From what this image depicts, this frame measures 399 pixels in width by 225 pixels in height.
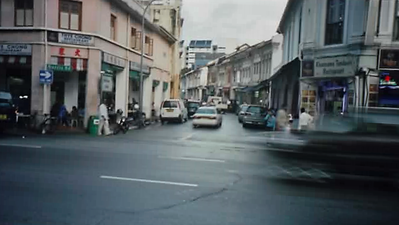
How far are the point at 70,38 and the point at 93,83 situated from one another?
2.56m

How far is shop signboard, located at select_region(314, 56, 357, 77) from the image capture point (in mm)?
17250

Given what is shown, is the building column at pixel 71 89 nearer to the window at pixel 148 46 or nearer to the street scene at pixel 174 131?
the street scene at pixel 174 131

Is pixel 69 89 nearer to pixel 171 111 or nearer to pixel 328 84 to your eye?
pixel 171 111

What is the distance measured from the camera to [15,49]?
60.8 feet

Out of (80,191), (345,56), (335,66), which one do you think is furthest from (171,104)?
(80,191)

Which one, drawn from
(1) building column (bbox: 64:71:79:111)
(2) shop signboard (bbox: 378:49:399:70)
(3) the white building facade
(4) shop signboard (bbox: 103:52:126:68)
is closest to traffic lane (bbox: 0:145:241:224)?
(3) the white building facade

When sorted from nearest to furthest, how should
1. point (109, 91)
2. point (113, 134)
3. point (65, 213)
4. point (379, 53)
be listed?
point (65, 213) → point (379, 53) → point (113, 134) → point (109, 91)

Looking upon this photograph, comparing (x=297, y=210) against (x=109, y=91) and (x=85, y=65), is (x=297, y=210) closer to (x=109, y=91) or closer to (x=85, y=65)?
(x=85, y=65)

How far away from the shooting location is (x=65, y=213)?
5.61 meters

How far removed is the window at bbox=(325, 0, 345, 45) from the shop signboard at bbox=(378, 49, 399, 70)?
2.58 metres

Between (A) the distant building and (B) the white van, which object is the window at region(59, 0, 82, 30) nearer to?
(B) the white van

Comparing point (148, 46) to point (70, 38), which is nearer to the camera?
point (70, 38)

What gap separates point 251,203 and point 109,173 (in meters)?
3.70

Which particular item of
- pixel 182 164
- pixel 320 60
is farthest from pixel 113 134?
pixel 320 60
